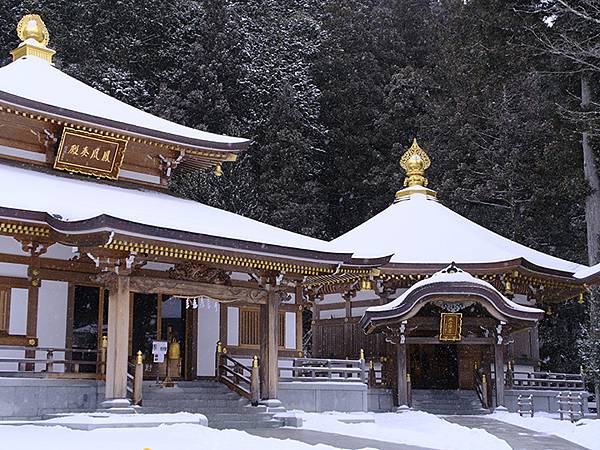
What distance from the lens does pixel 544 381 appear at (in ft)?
92.2

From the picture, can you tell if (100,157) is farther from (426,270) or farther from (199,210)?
(426,270)

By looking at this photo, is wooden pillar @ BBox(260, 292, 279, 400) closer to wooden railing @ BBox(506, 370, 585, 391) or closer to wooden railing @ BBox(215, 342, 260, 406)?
wooden railing @ BBox(215, 342, 260, 406)

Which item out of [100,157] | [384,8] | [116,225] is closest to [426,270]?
[100,157]

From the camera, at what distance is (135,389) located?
18.1 metres

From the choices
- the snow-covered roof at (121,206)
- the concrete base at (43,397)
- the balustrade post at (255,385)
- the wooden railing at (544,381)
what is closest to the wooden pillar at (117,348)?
the concrete base at (43,397)

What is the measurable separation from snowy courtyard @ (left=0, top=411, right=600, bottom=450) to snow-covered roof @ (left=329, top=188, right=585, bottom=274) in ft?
29.3

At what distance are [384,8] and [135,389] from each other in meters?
41.4

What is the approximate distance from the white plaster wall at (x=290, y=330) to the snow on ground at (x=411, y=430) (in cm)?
290

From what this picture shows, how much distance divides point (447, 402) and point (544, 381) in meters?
4.40

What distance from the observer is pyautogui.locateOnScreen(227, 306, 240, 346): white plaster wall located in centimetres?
2234

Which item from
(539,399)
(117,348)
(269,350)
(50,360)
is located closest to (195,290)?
(269,350)

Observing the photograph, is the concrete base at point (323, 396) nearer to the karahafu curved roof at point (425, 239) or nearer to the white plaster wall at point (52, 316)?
the karahafu curved roof at point (425, 239)

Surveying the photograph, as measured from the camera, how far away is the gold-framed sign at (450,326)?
24.4m

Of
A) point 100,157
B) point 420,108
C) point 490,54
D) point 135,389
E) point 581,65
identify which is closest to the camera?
point 135,389
